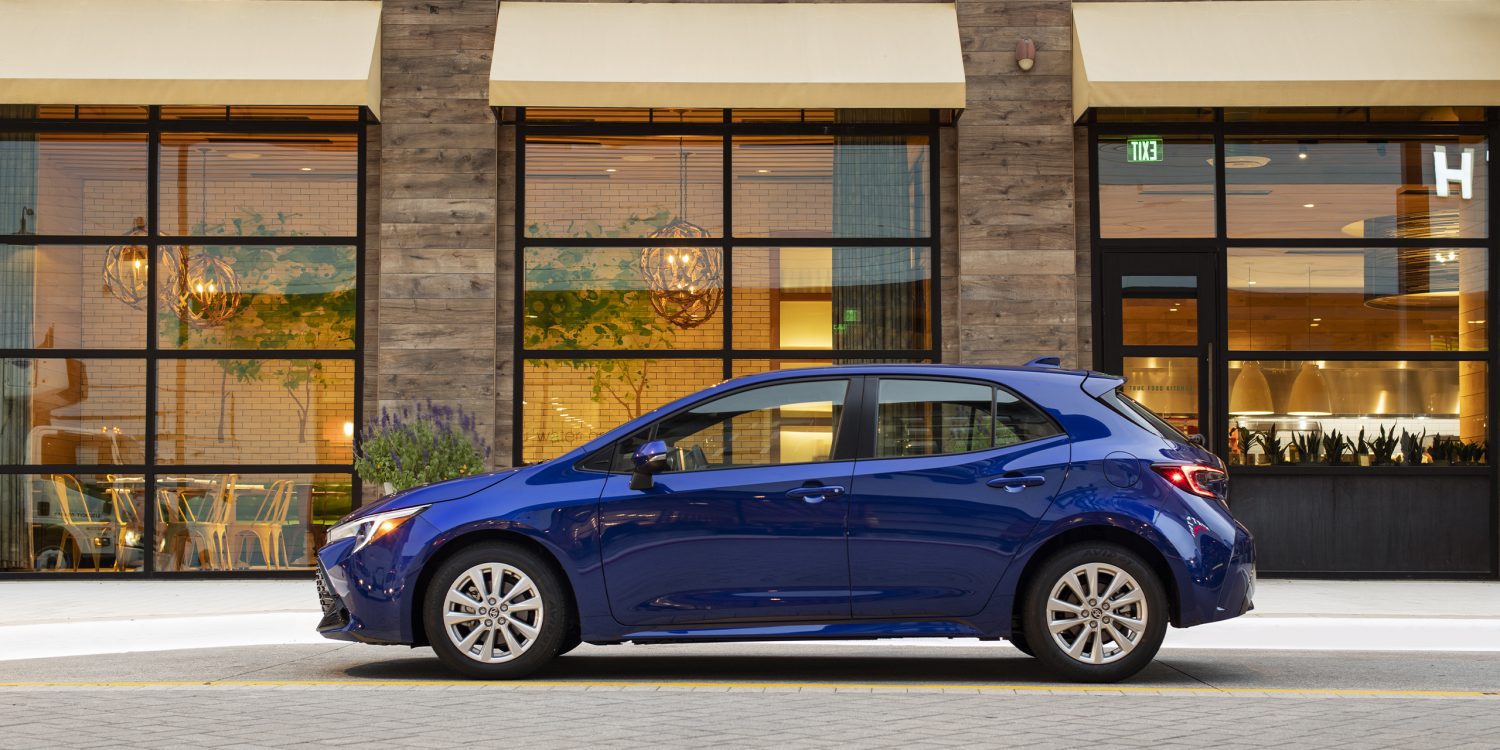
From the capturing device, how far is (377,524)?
320 inches

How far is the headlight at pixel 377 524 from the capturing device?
8102 mm

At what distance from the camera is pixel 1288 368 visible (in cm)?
1423

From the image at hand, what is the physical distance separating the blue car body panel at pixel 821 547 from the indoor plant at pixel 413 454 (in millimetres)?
4785

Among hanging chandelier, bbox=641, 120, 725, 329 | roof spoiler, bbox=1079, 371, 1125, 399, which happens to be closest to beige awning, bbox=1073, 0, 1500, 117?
hanging chandelier, bbox=641, 120, 725, 329

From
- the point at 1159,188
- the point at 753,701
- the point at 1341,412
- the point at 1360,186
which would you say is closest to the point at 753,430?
the point at 753,701

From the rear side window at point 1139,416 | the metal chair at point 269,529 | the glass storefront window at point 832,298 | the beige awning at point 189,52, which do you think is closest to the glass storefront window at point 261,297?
the metal chair at point 269,529

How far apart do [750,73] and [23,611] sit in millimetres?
6726

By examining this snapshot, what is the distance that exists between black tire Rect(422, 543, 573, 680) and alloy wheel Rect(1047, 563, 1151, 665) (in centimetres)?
236

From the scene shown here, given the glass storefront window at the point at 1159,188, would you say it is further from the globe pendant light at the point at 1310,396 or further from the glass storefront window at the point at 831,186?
the glass storefront window at the point at 831,186

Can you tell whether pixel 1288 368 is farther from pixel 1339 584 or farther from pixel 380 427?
pixel 380 427

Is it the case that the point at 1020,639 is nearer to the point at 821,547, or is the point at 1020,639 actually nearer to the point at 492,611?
the point at 821,547

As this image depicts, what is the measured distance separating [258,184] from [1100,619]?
8994 mm

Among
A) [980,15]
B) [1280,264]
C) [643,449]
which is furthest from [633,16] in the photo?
[643,449]

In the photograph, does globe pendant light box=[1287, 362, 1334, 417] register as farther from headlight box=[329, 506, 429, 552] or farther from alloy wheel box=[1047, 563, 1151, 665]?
headlight box=[329, 506, 429, 552]
